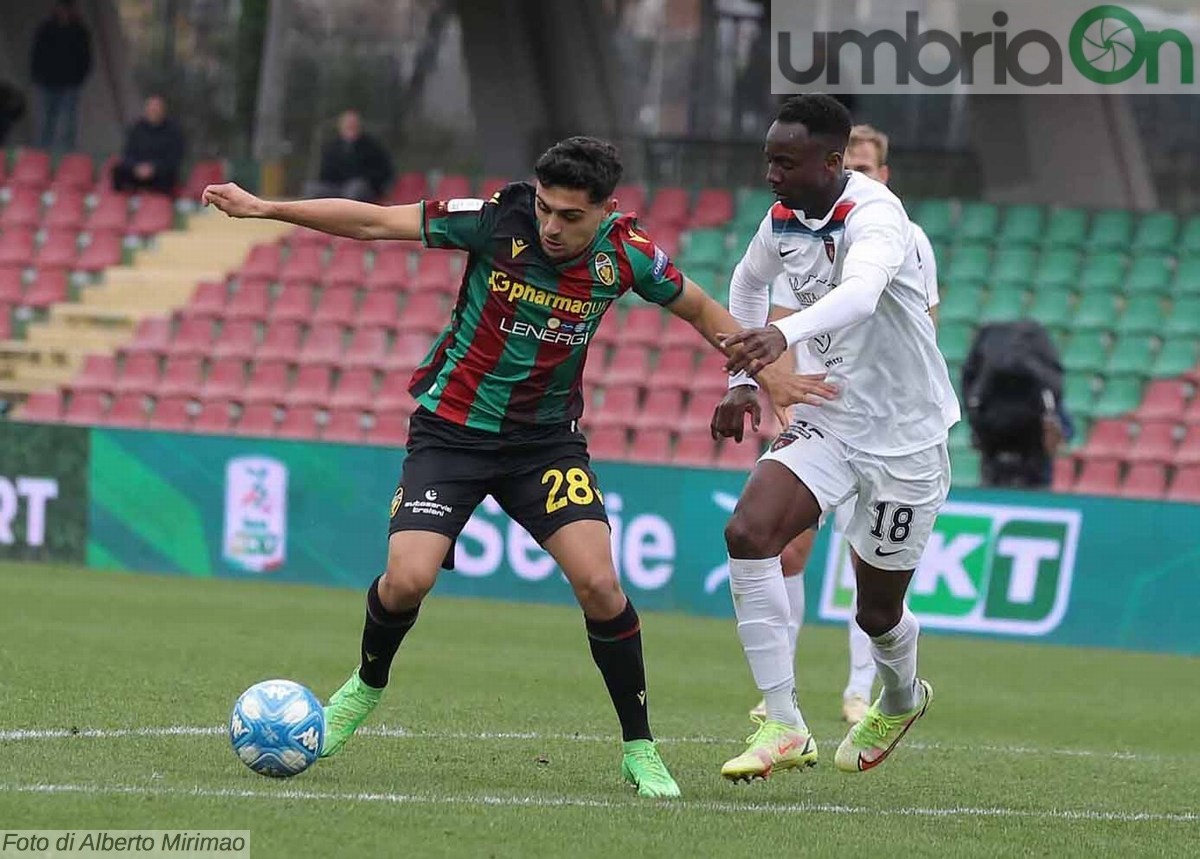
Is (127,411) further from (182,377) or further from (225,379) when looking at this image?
(225,379)

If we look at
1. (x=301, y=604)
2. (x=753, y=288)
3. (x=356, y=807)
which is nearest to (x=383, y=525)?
(x=301, y=604)

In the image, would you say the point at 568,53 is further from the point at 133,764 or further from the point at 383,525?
the point at 133,764

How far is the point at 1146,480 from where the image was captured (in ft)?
56.1

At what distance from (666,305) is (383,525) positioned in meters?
9.03

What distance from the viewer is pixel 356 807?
244 inches

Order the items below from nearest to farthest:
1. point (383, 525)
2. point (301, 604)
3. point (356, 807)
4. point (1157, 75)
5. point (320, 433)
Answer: point (356, 807), point (301, 604), point (383, 525), point (320, 433), point (1157, 75)

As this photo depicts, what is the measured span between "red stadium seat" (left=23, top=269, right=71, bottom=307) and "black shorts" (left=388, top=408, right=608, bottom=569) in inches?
625

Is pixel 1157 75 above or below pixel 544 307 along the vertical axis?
above

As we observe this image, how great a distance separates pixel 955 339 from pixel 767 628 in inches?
480

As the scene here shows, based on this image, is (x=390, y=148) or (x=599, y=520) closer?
(x=599, y=520)

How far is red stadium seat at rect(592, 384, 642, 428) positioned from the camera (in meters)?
18.5

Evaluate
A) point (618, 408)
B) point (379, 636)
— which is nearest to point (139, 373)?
point (618, 408)

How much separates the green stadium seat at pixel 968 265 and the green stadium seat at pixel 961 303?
9cm

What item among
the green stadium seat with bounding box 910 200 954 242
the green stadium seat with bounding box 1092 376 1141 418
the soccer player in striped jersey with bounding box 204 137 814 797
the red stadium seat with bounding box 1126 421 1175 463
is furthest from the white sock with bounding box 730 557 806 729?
the green stadium seat with bounding box 910 200 954 242
